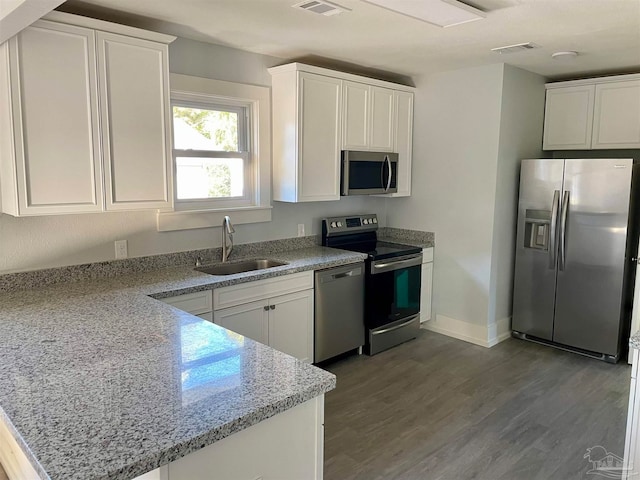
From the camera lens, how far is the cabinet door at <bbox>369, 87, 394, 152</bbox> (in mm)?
4148

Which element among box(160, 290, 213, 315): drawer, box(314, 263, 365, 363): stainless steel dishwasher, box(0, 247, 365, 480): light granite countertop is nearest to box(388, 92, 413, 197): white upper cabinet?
box(314, 263, 365, 363): stainless steel dishwasher

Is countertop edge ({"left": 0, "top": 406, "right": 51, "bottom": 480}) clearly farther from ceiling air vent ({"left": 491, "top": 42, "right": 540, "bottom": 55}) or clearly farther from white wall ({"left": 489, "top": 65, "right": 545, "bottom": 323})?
white wall ({"left": 489, "top": 65, "right": 545, "bottom": 323})

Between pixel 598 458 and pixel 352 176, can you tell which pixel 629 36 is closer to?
pixel 352 176

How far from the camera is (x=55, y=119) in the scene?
7.91ft

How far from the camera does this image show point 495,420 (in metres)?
2.99

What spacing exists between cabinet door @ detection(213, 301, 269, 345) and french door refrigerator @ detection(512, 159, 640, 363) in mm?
2423

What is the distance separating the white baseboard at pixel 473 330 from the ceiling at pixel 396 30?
7.36 feet

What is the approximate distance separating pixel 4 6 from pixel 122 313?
1.29m

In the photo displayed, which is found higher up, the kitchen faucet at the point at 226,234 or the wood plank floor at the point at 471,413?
the kitchen faucet at the point at 226,234

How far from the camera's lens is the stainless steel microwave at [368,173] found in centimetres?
399

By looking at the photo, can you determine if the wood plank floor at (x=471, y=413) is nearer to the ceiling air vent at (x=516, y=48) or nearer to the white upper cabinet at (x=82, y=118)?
the white upper cabinet at (x=82, y=118)

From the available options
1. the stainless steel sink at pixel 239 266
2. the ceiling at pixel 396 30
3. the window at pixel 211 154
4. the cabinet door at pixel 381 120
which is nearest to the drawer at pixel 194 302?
the stainless steel sink at pixel 239 266

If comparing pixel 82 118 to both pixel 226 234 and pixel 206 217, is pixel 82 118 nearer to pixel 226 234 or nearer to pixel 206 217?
pixel 206 217

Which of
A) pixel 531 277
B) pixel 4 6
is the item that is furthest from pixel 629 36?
pixel 4 6
